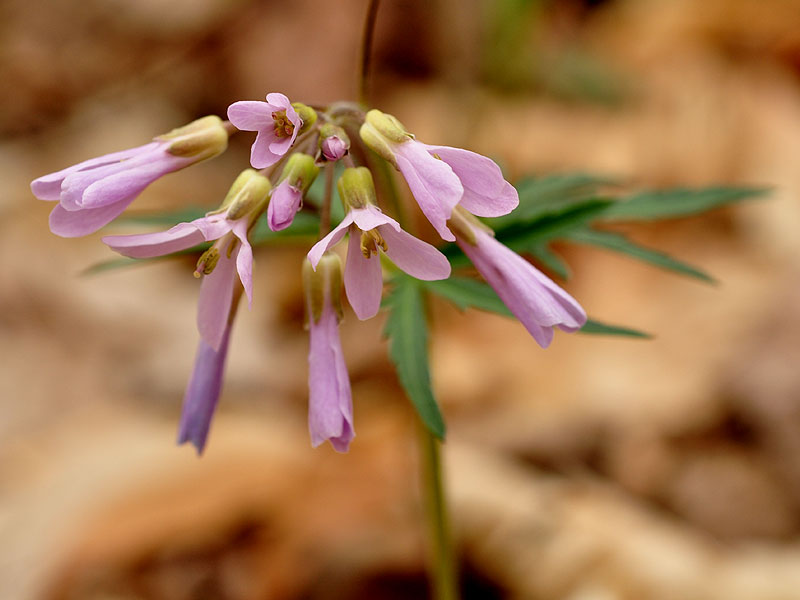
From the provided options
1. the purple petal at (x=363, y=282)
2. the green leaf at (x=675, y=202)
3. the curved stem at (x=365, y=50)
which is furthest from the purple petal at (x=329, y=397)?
the green leaf at (x=675, y=202)

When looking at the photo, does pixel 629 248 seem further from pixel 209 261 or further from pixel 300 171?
pixel 209 261

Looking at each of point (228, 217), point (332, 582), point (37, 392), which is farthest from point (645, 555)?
point (37, 392)

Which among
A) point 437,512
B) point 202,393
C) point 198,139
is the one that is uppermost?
point 198,139

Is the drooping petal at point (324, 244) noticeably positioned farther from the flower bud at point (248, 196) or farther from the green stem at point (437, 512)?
the green stem at point (437, 512)

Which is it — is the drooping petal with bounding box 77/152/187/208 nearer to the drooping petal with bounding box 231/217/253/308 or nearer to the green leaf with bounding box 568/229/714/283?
the drooping petal with bounding box 231/217/253/308

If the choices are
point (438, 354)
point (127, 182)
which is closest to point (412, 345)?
point (127, 182)

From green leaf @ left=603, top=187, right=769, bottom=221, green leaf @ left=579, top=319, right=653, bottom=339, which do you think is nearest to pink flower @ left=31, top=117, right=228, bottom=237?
green leaf @ left=579, top=319, right=653, bottom=339
